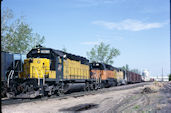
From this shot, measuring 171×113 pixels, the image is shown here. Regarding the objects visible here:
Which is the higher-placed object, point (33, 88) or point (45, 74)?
point (45, 74)

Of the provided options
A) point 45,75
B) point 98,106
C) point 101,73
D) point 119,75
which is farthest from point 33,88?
point 119,75

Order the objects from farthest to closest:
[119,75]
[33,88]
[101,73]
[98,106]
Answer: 1. [119,75]
2. [101,73]
3. [33,88]
4. [98,106]

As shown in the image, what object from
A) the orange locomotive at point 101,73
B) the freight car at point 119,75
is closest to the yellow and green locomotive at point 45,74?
the orange locomotive at point 101,73

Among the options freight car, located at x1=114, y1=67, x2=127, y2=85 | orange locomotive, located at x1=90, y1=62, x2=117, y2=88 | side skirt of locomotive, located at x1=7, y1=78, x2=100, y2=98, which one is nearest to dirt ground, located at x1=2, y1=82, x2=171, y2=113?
side skirt of locomotive, located at x1=7, y1=78, x2=100, y2=98

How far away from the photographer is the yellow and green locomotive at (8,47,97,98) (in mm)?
14570

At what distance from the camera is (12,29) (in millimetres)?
33375

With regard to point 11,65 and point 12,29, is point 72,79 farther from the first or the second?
point 12,29

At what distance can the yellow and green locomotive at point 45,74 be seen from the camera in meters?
14.6

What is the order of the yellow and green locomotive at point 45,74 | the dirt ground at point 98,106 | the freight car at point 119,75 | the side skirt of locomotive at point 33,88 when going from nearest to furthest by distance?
the dirt ground at point 98,106 < the side skirt of locomotive at point 33,88 < the yellow and green locomotive at point 45,74 < the freight car at point 119,75

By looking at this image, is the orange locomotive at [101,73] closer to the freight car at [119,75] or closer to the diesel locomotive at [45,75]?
the freight car at [119,75]

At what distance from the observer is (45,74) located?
15.7m

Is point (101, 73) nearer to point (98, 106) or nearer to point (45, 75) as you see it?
point (45, 75)

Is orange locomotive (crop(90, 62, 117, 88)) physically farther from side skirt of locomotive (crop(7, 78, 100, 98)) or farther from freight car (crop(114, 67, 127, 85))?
side skirt of locomotive (crop(7, 78, 100, 98))

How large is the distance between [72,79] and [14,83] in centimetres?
614
